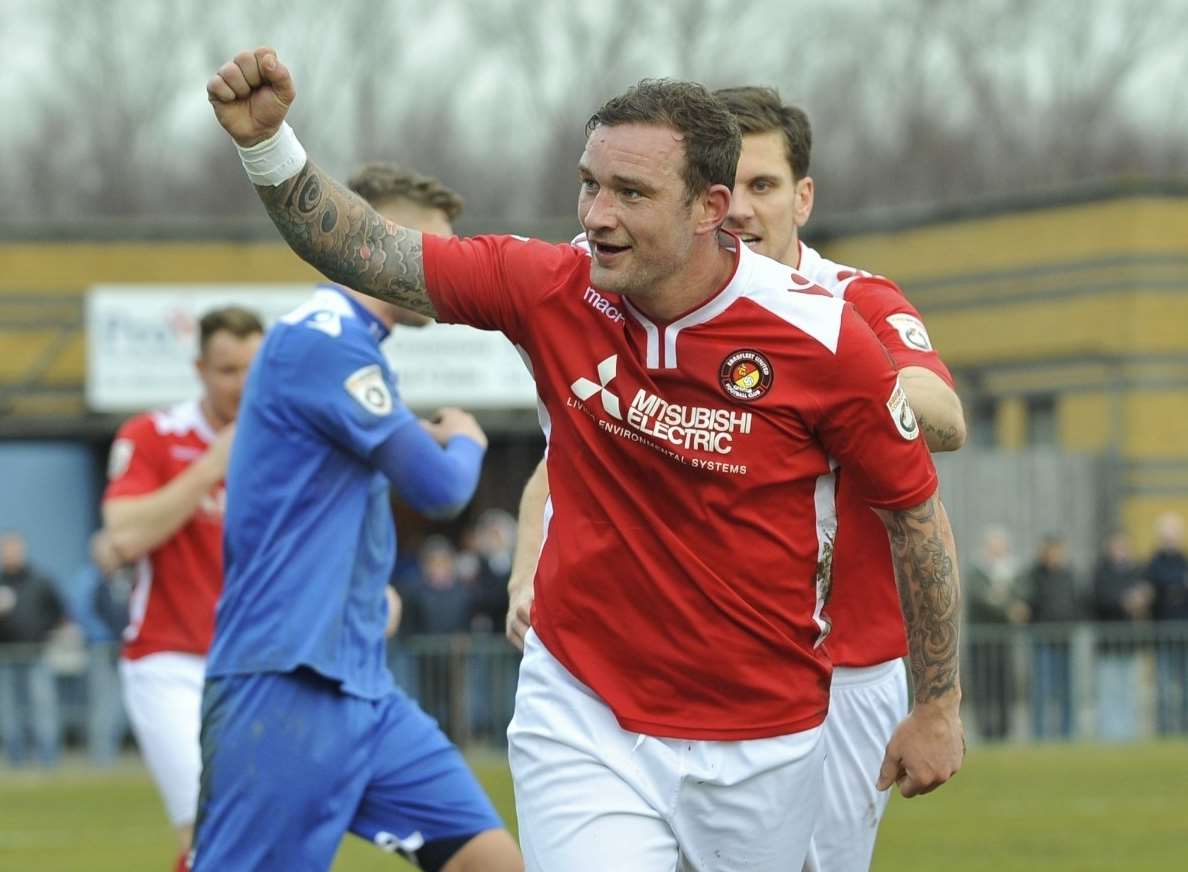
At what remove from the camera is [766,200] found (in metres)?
6.08

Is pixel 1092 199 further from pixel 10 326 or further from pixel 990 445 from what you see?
pixel 10 326

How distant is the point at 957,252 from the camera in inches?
1073

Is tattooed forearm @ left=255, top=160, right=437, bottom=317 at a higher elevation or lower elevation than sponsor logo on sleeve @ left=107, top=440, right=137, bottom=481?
higher

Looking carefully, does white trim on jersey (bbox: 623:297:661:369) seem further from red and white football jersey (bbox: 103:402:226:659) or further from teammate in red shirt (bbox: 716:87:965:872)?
red and white football jersey (bbox: 103:402:226:659)

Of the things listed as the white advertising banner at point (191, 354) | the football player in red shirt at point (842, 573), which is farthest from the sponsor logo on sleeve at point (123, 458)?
the white advertising banner at point (191, 354)

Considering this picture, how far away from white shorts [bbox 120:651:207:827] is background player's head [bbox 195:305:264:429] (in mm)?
949

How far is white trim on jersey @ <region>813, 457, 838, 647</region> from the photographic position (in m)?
5.14

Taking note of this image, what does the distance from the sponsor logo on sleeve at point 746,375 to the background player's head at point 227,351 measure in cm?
346

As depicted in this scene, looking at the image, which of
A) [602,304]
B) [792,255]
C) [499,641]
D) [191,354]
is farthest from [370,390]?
[191,354]

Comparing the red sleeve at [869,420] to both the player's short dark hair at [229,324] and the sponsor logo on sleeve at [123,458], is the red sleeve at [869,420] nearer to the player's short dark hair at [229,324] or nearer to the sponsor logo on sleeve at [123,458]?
the player's short dark hair at [229,324]

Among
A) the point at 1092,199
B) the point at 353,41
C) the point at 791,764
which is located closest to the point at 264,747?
the point at 791,764

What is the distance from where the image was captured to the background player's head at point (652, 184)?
483 centimetres

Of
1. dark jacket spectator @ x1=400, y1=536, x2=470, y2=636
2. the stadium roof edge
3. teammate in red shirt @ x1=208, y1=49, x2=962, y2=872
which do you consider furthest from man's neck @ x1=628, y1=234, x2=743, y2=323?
the stadium roof edge

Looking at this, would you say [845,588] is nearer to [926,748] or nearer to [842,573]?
[842,573]
